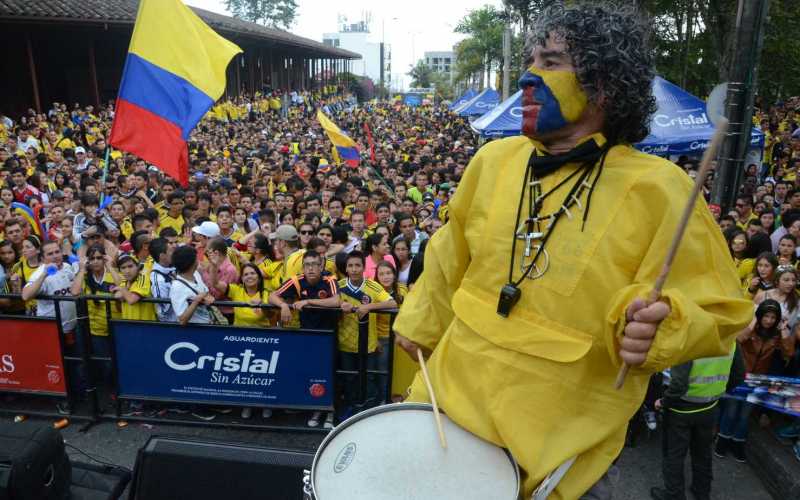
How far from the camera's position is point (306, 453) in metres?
3.35

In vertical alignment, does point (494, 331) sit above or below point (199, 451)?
above

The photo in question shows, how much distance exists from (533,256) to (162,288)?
13.3ft

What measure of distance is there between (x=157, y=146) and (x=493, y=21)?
137ft

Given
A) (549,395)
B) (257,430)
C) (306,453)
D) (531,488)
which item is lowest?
(257,430)

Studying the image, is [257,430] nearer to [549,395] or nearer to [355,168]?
[549,395]

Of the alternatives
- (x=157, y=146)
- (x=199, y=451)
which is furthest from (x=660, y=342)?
(x=157, y=146)

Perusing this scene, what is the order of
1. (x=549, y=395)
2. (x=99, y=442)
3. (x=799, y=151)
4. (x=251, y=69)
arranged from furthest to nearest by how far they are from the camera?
(x=251, y=69), (x=799, y=151), (x=99, y=442), (x=549, y=395)

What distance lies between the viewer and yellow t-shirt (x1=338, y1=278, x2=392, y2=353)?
485cm

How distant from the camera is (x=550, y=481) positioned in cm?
179

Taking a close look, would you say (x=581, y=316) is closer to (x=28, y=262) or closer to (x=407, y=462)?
(x=407, y=462)

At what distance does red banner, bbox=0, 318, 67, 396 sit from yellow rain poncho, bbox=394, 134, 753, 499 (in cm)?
404

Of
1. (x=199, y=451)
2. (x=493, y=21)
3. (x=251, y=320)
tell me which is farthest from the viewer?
(x=493, y=21)

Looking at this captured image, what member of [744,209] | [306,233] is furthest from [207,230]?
[744,209]

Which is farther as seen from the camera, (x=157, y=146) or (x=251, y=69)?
(x=251, y=69)
